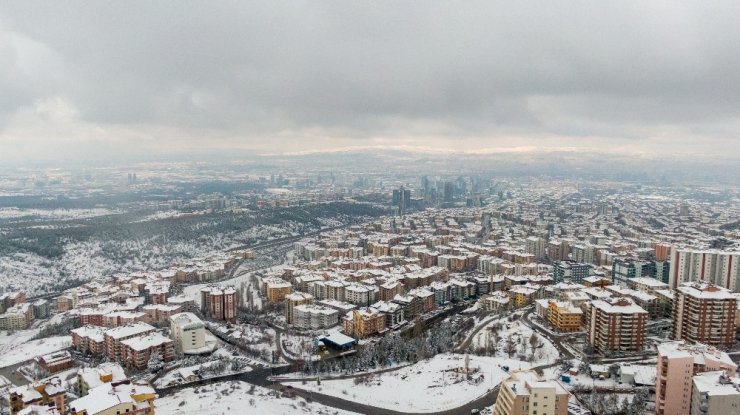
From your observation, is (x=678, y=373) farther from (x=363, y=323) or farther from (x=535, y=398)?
(x=363, y=323)

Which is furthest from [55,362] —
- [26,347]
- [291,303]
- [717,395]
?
[717,395]

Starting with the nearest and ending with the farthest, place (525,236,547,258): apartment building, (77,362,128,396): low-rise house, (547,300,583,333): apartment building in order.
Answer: (77,362,128,396): low-rise house < (547,300,583,333): apartment building < (525,236,547,258): apartment building

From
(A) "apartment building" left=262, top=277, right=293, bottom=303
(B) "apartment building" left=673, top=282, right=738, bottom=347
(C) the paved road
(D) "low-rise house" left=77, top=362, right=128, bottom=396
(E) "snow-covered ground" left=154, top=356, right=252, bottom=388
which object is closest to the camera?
(C) the paved road

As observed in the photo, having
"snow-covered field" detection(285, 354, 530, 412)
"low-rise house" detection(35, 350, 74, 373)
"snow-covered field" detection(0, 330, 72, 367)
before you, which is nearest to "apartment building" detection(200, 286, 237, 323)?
"snow-covered field" detection(0, 330, 72, 367)

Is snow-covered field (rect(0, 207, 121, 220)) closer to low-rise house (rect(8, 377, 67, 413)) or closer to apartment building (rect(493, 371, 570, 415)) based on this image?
low-rise house (rect(8, 377, 67, 413))

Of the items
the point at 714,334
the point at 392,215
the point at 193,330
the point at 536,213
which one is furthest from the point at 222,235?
the point at 714,334

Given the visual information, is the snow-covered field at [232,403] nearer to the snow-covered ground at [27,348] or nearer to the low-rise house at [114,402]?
the low-rise house at [114,402]
